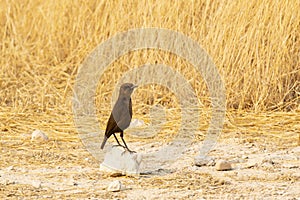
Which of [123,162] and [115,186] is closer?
[115,186]

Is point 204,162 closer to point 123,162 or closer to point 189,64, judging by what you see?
point 123,162

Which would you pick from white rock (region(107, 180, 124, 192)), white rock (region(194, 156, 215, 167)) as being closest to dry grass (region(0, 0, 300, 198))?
white rock (region(194, 156, 215, 167))

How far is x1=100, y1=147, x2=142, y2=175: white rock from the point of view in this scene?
12.4 ft

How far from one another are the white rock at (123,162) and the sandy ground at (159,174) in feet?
0.12

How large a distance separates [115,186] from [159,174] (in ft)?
1.19

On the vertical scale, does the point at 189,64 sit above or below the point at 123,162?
above

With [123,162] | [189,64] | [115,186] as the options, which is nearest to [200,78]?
[189,64]

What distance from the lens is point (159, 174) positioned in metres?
3.82

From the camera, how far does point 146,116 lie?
198 inches

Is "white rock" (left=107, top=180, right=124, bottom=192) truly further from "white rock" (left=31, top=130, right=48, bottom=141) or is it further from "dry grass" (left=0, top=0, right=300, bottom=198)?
"white rock" (left=31, top=130, right=48, bottom=141)

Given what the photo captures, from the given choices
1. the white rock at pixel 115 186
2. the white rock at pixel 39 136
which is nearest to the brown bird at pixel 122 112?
the white rock at pixel 115 186

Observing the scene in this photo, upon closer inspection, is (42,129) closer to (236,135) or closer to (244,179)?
(236,135)

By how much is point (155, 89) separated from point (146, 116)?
1.28ft

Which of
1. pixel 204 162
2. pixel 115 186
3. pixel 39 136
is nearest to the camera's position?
pixel 115 186
